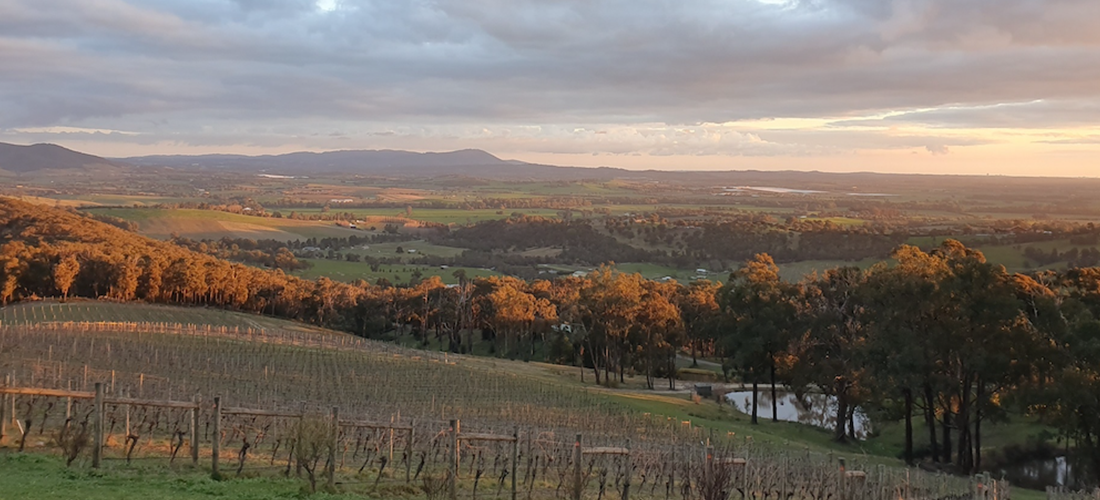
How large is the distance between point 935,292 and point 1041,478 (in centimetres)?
883

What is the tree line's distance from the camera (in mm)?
28359

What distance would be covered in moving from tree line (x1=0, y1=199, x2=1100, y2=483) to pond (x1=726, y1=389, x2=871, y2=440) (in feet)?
6.75

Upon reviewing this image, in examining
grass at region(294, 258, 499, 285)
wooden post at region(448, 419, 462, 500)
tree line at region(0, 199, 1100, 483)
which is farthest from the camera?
grass at region(294, 258, 499, 285)

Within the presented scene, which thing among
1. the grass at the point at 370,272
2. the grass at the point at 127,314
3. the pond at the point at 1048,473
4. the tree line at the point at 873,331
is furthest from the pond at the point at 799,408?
the grass at the point at 370,272

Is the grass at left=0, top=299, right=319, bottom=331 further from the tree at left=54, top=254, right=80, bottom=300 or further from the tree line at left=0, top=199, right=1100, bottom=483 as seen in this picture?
the tree line at left=0, top=199, right=1100, bottom=483

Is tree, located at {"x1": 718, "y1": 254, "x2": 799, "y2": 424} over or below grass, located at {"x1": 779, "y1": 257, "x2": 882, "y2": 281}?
over

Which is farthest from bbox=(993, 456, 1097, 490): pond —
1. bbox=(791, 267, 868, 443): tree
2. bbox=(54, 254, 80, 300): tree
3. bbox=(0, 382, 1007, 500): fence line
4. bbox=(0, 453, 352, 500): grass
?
bbox=(54, 254, 80, 300): tree

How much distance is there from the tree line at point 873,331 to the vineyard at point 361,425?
6.11 meters

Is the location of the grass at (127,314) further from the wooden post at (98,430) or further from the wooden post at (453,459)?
the wooden post at (453,459)

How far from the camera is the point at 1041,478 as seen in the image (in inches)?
1208

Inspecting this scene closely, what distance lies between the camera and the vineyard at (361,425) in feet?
48.4

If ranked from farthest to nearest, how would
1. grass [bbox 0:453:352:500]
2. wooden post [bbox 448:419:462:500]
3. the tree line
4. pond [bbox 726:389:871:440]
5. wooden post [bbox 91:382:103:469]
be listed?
pond [bbox 726:389:871:440]
the tree line
wooden post [bbox 91:382:103:469]
wooden post [bbox 448:419:462:500]
grass [bbox 0:453:352:500]

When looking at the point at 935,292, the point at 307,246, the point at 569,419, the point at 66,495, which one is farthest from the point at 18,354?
the point at 307,246

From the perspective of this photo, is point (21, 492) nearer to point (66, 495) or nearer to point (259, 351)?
point (66, 495)
